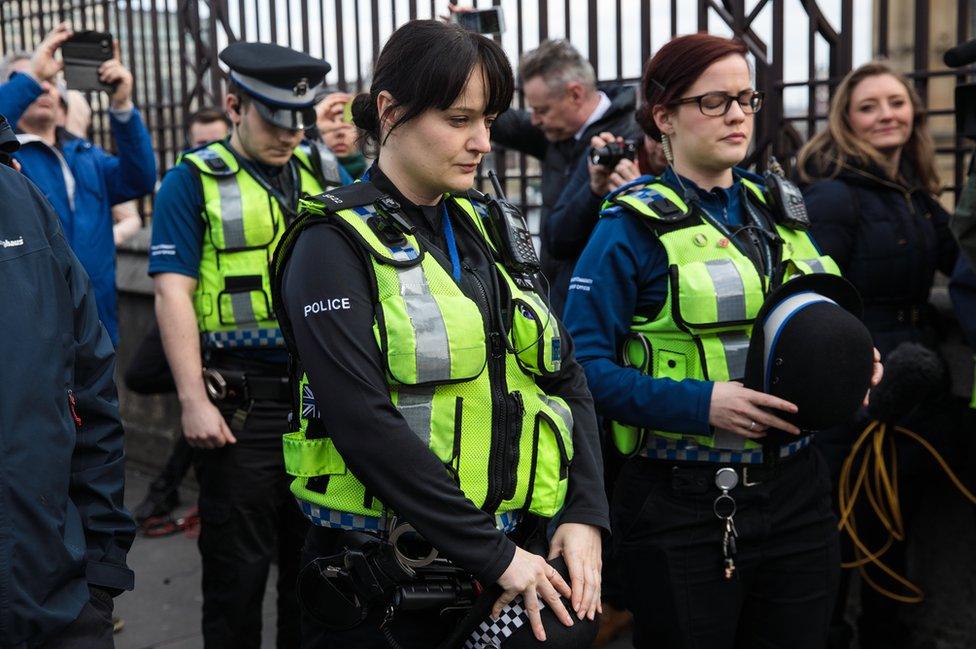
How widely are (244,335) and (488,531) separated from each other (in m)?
1.85

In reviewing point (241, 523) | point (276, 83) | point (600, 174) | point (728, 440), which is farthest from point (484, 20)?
point (728, 440)

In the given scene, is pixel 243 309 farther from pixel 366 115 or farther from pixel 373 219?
pixel 373 219

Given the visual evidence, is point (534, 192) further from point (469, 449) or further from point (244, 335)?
Result: point (469, 449)

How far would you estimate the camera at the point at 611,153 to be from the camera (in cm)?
381

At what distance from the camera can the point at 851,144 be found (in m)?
4.10

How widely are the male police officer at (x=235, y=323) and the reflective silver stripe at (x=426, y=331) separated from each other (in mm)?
1631

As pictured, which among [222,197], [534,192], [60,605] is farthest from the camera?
[534,192]

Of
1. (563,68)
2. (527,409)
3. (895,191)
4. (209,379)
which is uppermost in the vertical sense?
(563,68)

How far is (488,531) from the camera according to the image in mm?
2041

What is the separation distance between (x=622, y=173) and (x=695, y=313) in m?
1.27

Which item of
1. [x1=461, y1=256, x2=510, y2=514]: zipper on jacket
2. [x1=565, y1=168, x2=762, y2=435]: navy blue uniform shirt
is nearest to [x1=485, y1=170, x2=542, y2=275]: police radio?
[x1=461, y1=256, x2=510, y2=514]: zipper on jacket

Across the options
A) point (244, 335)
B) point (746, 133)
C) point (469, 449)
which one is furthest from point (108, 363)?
point (746, 133)

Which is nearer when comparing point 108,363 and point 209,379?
point 108,363

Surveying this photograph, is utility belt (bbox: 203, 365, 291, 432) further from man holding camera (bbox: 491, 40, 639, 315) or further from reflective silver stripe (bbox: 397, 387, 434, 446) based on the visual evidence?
reflective silver stripe (bbox: 397, 387, 434, 446)
